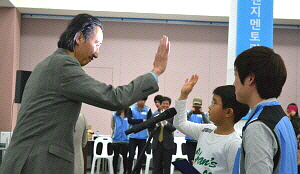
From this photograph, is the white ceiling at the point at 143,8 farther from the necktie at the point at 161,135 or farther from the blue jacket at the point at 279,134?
the blue jacket at the point at 279,134

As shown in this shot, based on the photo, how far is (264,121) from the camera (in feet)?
4.86

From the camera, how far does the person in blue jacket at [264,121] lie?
1443 millimetres

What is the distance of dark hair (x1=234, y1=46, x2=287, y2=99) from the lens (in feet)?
5.07

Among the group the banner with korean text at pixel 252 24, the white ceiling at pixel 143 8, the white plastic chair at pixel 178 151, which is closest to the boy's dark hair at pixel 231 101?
the banner with korean text at pixel 252 24

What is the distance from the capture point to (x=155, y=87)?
1.71 m

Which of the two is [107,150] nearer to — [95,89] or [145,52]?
[145,52]

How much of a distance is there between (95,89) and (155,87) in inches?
9.9

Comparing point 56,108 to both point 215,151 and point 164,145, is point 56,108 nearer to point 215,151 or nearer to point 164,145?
point 215,151

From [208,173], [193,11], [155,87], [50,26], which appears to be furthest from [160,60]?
[50,26]

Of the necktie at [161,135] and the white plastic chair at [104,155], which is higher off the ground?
the necktie at [161,135]

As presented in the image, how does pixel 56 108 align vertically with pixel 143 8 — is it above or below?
below

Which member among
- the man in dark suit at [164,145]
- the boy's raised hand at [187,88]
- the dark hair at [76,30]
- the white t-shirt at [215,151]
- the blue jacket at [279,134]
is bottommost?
the man in dark suit at [164,145]

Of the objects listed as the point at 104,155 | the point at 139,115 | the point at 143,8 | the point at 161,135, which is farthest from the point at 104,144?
the point at 143,8

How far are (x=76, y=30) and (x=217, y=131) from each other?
3.81 ft
